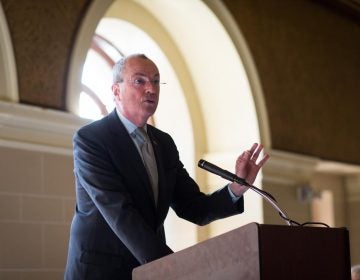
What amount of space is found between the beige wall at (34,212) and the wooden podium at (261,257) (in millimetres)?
1710

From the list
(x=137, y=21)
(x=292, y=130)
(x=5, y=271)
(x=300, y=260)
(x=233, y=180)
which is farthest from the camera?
(x=292, y=130)

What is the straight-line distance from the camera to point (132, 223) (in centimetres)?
248

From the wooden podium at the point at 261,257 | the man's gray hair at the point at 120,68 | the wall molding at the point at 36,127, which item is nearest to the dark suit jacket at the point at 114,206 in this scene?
the man's gray hair at the point at 120,68

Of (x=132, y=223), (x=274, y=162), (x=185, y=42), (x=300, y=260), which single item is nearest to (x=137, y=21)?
(x=185, y=42)

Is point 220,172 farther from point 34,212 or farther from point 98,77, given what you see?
point 98,77

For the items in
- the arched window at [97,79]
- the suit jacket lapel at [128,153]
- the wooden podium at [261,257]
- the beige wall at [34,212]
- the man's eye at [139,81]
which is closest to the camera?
the wooden podium at [261,257]

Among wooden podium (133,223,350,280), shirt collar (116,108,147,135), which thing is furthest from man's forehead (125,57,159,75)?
wooden podium (133,223,350,280)

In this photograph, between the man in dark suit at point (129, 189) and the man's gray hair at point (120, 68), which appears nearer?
the man in dark suit at point (129, 189)

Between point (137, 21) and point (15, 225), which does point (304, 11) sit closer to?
point (137, 21)

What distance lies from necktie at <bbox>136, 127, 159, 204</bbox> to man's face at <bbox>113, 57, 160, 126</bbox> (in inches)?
2.6

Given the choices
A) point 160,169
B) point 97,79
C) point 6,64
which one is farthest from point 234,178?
point 97,79

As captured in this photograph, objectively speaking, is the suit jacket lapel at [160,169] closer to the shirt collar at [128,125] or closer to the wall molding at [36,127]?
the shirt collar at [128,125]

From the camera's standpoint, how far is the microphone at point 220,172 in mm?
2555

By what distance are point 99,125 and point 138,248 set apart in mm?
565
